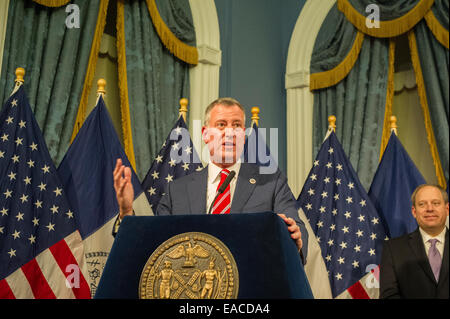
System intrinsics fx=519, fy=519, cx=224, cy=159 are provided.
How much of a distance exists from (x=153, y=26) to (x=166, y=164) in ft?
4.37

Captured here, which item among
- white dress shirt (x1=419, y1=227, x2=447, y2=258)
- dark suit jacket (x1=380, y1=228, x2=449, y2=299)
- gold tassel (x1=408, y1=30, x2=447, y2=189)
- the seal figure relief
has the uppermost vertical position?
gold tassel (x1=408, y1=30, x2=447, y2=189)

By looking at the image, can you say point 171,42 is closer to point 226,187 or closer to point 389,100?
point 389,100

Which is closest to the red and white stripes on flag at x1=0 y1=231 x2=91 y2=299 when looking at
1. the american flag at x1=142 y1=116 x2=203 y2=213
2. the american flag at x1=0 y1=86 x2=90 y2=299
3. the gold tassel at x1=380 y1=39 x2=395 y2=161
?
the american flag at x1=0 y1=86 x2=90 y2=299

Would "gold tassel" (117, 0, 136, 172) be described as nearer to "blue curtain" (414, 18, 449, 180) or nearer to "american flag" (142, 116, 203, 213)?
"american flag" (142, 116, 203, 213)

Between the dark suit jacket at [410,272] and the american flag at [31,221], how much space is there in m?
1.87

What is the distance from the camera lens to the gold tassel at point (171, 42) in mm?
4414

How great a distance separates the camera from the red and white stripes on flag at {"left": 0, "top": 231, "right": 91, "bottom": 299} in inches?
115

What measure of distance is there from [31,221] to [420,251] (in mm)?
2431

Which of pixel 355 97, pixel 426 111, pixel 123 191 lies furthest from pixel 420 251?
pixel 123 191

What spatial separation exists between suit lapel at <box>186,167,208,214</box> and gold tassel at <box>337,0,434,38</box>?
2991 millimetres

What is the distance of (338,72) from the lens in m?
5.05

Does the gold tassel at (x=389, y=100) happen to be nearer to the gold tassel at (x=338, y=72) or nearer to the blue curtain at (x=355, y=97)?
the blue curtain at (x=355, y=97)

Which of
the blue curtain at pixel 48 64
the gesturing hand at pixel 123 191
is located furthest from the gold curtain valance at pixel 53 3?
the gesturing hand at pixel 123 191
